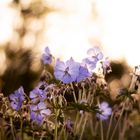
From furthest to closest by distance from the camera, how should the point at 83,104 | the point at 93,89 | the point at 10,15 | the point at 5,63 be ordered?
the point at 5,63 < the point at 10,15 < the point at 93,89 < the point at 83,104

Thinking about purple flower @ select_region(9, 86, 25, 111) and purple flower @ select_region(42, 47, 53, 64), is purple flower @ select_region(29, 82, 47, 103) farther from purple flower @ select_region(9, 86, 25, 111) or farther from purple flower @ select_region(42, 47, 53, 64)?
purple flower @ select_region(42, 47, 53, 64)

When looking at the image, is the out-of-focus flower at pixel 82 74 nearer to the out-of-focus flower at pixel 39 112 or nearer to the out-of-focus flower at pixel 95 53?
the out-of-focus flower at pixel 39 112

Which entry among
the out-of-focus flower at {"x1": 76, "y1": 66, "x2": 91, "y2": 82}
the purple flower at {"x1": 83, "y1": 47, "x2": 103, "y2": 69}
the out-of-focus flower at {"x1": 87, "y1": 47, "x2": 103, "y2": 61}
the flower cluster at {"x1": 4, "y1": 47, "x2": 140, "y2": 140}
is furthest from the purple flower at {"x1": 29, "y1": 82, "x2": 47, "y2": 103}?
the out-of-focus flower at {"x1": 87, "y1": 47, "x2": 103, "y2": 61}

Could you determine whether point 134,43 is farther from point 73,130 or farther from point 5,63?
point 73,130

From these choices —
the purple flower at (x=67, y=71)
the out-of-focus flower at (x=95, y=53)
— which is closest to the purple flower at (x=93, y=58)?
the out-of-focus flower at (x=95, y=53)

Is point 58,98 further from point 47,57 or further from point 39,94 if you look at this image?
point 47,57

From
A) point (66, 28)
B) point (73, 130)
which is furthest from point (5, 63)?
point (73, 130)

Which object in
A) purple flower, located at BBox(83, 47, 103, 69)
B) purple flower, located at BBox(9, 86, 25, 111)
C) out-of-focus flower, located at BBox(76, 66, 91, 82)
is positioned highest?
purple flower, located at BBox(83, 47, 103, 69)
